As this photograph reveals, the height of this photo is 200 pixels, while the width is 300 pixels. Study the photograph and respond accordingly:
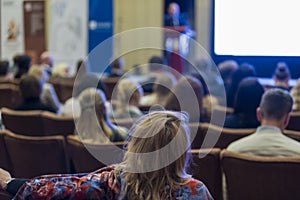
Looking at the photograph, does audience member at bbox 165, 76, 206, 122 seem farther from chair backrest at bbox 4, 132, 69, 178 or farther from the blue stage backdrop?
the blue stage backdrop

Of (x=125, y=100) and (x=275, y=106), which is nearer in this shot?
(x=275, y=106)

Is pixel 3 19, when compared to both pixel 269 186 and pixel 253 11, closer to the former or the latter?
pixel 253 11

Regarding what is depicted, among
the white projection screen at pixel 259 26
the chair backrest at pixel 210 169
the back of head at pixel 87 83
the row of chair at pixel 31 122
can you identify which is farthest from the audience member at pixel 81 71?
the white projection screen at pixel 259 26

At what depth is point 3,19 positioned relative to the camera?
37.0 feet

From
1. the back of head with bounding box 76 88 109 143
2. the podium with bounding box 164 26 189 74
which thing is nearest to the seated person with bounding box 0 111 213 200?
the back of head with bounding box 76 88 109 143

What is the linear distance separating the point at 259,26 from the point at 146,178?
6.38 m

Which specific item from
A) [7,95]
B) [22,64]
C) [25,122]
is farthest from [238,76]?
[22,64]

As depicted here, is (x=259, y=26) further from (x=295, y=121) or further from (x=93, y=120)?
(x=93, y=120)

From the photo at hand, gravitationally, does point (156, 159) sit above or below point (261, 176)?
above

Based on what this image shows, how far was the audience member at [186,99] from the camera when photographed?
10.5 feet

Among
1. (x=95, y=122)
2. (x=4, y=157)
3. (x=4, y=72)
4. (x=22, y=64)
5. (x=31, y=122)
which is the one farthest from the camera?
(x=4, y=72)

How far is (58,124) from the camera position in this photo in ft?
15.3

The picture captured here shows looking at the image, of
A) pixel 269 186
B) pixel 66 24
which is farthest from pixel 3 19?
pixel 269 186

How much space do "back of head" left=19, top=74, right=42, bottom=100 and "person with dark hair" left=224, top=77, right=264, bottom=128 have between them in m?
1.78
